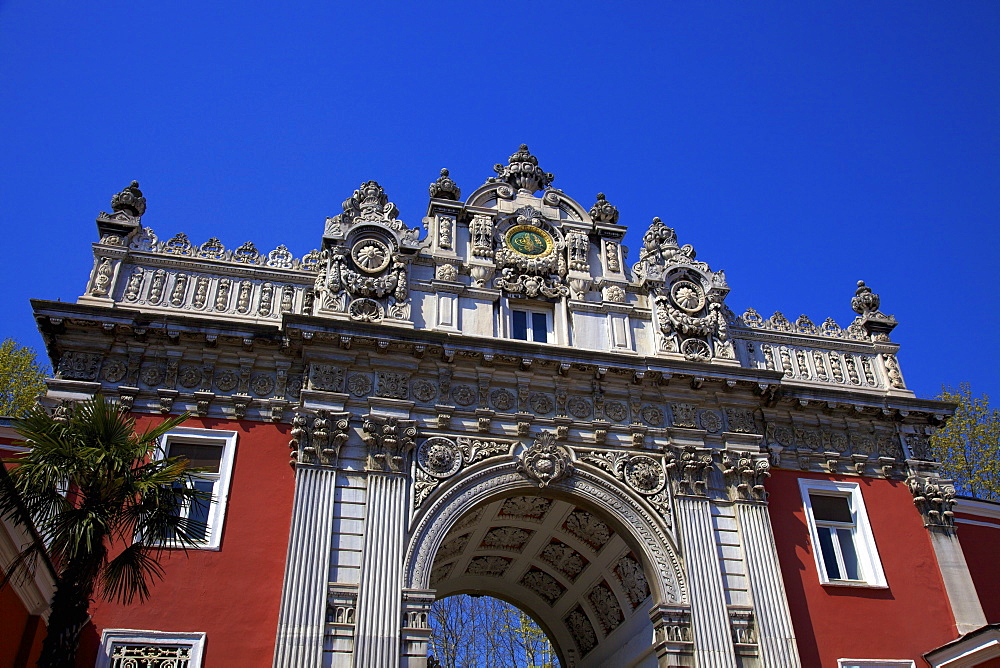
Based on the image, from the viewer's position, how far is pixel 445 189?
70.8 feet

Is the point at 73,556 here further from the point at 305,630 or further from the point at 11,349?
the point at 11,349

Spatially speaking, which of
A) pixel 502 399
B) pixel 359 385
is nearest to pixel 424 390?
pixel 359 385

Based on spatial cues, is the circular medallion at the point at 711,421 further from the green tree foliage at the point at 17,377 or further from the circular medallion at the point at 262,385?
the green tree foliage at the point at 17,377

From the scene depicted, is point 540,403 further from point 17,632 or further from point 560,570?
point 17,632

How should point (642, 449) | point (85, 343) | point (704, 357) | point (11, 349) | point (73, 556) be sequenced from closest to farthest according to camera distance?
point (73, 556)
point (85, 343)
point (642, 449)
point (704, 357)
point (11, 349)

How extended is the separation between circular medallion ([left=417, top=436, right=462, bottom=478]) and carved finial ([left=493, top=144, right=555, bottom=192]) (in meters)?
7.88

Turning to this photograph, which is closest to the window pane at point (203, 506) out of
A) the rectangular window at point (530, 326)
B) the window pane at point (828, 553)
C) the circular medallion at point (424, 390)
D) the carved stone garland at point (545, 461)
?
the circular medallion at point (424, 390)

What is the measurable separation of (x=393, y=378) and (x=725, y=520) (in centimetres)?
762

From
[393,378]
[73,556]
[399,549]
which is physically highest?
[393,378]

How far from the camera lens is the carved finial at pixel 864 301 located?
2269 cm

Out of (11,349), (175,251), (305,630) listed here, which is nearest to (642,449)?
(305,630)

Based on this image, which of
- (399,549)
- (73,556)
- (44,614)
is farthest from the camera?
(399,549)

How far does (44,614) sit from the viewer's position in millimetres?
13688

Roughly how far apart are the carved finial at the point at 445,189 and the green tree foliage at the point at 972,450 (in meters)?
17.4
